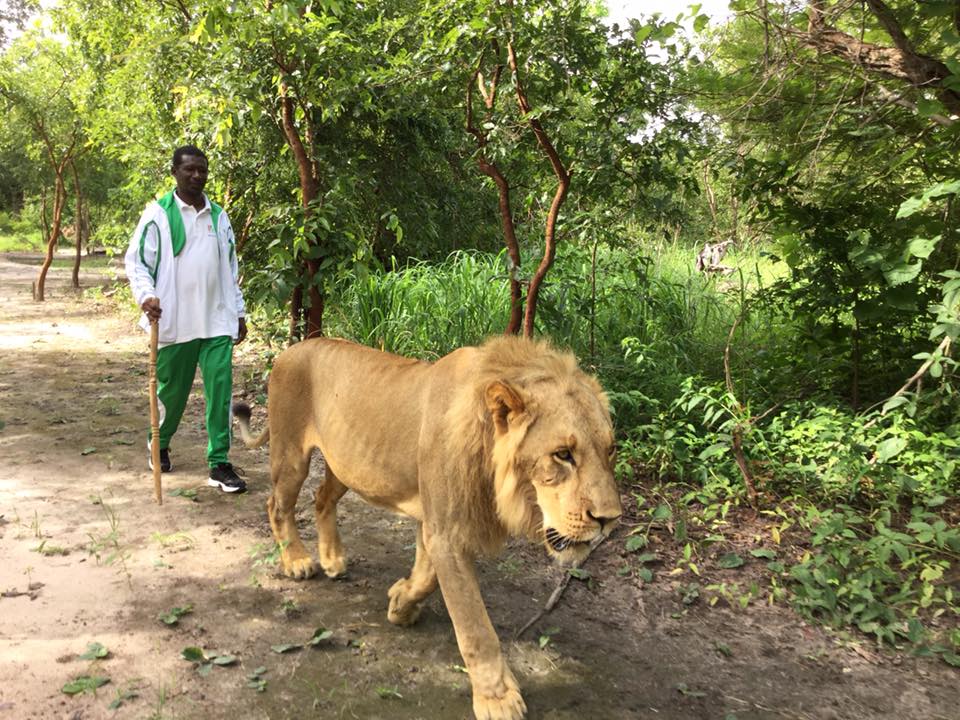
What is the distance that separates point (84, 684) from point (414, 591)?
1.27 metres

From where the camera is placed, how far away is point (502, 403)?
262 centimetres

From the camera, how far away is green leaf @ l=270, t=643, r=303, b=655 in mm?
3102

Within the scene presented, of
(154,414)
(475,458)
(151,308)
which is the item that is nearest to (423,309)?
(151,308)

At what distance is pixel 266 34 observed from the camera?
208 inches

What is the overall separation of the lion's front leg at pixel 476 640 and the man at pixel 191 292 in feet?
8.37

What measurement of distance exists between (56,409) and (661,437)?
17.7 feet

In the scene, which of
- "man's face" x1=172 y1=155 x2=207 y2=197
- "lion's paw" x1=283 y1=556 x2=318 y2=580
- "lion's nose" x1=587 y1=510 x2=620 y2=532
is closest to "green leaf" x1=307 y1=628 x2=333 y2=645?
"lion's paw" x1=283 y1=556 x2=318 y2=580

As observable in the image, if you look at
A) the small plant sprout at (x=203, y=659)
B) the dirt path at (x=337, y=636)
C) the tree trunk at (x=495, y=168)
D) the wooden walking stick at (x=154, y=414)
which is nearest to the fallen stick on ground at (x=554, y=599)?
the dirt path at (x=337, y=636)

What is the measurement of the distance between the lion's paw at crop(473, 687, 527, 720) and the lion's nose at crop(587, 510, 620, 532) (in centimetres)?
74

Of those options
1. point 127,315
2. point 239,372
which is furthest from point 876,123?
point 127,315

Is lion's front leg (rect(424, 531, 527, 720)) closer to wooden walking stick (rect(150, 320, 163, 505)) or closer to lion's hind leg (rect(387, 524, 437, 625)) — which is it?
lion's hind leg (rect(387, 524, 437, 625))

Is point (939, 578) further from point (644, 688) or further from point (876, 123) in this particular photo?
point (876, 123)

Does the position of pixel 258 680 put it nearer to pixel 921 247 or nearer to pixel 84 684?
pixel 84 684

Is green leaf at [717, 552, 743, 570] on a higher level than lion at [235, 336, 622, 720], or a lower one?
lower
